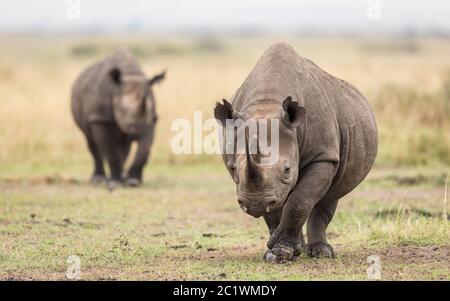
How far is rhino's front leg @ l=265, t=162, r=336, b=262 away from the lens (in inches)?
353

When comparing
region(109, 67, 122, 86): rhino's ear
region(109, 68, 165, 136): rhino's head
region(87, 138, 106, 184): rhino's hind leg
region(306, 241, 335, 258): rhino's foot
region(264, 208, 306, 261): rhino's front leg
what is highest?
region(109, 67, 122, 86): rhino's ear

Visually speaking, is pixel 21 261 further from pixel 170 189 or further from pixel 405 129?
pixel 405 129

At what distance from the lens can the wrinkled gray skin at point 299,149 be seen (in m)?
8.41

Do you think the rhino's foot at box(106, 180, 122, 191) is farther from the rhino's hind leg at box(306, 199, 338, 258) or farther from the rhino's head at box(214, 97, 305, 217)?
the rhino's head at box(214, 97, 305, 217)

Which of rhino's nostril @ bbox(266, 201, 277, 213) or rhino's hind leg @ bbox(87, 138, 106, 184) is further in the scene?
rhino's hind leg @ bbox(87, 138, 106, 184)

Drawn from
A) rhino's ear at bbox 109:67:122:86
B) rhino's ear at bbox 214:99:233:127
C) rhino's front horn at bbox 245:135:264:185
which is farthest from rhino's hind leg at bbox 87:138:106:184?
rhino's front horn at bbox 245:135:264:185

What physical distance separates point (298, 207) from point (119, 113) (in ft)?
26.6

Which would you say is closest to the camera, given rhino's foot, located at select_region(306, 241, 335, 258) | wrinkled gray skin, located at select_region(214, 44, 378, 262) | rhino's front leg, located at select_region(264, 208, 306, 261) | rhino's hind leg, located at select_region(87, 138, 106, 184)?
wrinkled gray skin, located at select_region(214, 44, 378, 262)

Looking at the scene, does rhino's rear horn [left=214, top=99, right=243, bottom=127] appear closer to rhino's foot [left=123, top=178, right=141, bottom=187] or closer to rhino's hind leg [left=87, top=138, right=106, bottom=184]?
rhino's foot [left=123, top=178, right=141, bottom=187]

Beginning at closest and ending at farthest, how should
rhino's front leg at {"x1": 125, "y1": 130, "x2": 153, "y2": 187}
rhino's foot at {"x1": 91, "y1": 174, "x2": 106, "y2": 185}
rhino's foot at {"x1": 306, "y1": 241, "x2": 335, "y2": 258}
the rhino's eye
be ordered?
1. the rhino's eye
2. rhino's foot at {"x1": 306, "y1": 241, "x2": 335, "y2": 258}
3. rhino's front leg at {"x1": 125, "y1": 130, "x2": 153, "y2": 187}
4. rhino's foot at {"x1": 91, "y1": 174, "x2": 106, "y2": 185}

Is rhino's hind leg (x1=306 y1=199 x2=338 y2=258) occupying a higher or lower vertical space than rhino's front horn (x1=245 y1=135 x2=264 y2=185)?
lower

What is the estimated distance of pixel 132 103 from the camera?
54.7 ft

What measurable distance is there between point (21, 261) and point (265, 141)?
8.52 feet

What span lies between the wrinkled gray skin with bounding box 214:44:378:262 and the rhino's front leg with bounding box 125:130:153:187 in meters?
6.67
